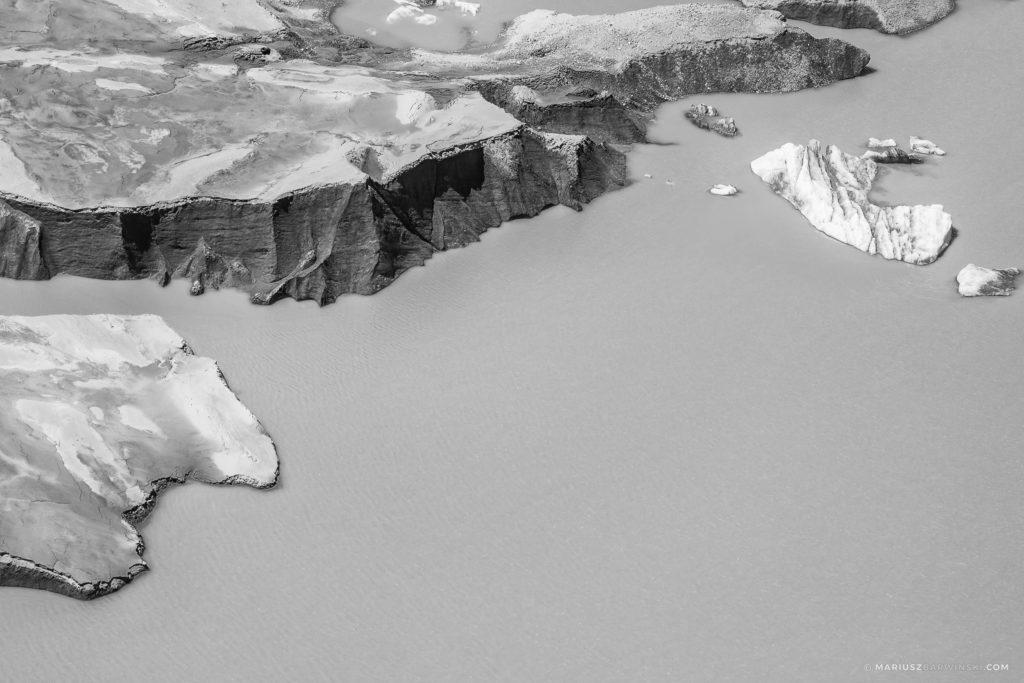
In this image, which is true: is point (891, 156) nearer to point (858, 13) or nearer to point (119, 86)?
point (858, 13)

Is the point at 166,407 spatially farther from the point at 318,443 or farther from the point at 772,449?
the point at 772,449

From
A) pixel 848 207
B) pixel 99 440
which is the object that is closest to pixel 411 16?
pixel 848 207

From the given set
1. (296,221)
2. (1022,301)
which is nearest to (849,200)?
(1022,301)

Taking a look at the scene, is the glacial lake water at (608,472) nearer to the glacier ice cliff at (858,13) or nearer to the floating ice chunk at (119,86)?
the floating ice chunk at (119,86)

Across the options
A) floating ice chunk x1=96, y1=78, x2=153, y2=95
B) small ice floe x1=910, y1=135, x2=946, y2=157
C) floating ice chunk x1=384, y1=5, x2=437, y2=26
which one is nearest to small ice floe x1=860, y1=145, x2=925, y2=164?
small ice floe x1=910, y1=135, x2=946, y2=157

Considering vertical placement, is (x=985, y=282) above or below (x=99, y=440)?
above

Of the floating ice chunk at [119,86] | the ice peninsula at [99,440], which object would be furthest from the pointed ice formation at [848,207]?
the floating ice chunk at [119,86]
